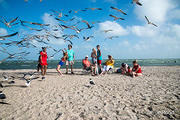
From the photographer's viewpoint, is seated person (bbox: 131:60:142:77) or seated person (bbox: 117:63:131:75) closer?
seated person (bbox: 131:60:142:77)

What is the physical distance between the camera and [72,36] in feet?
19.1

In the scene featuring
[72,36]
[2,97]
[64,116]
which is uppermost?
[72,36]

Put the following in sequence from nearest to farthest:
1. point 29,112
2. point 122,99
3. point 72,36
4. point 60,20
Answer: point 29,112
point 122,99
point 60,20
point 72,36

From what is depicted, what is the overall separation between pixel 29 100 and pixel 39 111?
111 centimetres

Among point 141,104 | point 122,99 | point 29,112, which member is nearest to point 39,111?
Answer: point 29,112

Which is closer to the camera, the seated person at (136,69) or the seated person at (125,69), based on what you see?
the seated person at (136,69)

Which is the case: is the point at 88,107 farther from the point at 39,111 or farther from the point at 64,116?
the point at 39,111

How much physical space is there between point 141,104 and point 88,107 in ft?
5.54

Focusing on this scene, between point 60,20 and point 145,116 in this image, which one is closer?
point 145,116

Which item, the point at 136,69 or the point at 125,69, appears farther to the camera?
the point at 125,69

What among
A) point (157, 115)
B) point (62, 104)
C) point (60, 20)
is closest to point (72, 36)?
point (60, 20)

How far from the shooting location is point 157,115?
2805 mm

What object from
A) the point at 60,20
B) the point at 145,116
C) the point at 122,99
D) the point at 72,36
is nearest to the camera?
the point at 145,116

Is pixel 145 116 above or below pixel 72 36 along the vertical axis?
below
